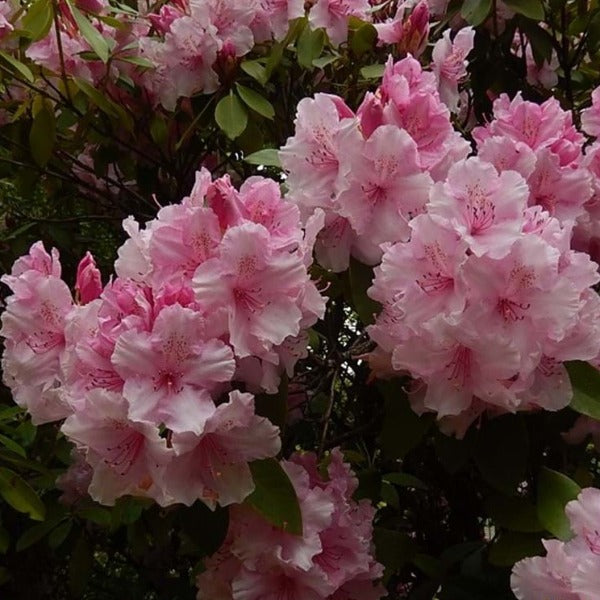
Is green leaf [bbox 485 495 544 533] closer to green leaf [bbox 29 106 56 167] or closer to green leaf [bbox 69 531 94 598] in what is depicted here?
green leaf [bbox 69 531 94 598]

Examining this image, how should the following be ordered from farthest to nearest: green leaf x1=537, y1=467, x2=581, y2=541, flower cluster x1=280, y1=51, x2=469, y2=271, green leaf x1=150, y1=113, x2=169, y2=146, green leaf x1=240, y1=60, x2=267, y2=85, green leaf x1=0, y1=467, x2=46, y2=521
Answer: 1. green leaf x1=150, y1=113, x2=169, y2=146
2. green leaf x1=240, y1=60, x2=267, y2=85
3. green leaf x1=0, y1=467, x2=46, y2=521
4. flower cluster x1=280, y1=51, x2=469, y2=271
5. green leaf x1=537, y1=467, x2=581, y2=541

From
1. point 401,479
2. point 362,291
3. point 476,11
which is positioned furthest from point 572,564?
point 476,11

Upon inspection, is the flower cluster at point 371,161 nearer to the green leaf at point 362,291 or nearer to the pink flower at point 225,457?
the green leaf at point 362,291

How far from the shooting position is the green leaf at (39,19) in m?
1.57

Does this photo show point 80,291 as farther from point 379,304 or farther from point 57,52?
point 57,52

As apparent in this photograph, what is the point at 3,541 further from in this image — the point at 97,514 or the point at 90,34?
the point at 90,34

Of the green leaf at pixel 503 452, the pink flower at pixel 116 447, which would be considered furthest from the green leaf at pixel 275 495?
the green leaf at pixel 503 452

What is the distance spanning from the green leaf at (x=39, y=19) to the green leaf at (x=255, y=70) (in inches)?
13.4

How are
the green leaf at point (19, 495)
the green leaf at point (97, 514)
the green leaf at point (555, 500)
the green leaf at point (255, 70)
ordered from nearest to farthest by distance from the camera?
the green leaf at point (555, 500) < the green leaf at point (19, 495) < the green leaf at point (97, 514) < the green leaf at point (255, 70)

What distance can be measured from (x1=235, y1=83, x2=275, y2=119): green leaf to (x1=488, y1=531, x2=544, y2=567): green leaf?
86cm

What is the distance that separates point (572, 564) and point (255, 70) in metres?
1.09

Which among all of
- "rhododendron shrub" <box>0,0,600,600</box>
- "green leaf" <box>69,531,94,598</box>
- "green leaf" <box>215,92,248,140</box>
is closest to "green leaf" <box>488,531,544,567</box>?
"rhododendron shrub" <box>0,0,600,600</box>

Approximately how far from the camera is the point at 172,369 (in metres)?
0.91

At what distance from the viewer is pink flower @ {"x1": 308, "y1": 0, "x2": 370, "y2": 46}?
1.69 metres
